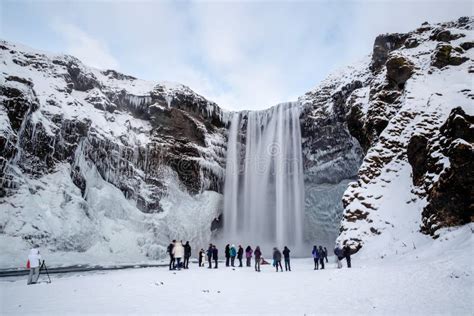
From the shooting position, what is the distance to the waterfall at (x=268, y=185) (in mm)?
41312

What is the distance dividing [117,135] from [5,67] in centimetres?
1239

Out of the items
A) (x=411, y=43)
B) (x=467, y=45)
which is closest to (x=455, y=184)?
(x=467, y=45)

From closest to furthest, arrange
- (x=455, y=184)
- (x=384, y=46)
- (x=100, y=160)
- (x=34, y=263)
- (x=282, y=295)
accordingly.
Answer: (x=282, y=295), (x=34, y=263), (x=455, y=184), (x=100, y=160), (x=384, y=46)

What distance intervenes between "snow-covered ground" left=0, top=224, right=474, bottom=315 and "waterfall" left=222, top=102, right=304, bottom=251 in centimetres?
2815

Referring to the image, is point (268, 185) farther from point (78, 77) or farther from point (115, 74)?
point (78, 77)

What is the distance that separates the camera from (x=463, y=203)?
1636cm

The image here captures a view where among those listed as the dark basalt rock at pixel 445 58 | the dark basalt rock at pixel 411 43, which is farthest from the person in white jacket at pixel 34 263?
the dark basalt rock at pixel 411 43

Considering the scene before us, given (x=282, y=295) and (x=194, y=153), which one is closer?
(x=282, y=295)

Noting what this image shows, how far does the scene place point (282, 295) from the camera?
9742 millimetres

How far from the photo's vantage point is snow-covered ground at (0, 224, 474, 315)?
7.89 metres

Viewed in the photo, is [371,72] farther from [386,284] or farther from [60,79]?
[60,79]

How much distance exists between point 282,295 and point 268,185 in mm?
33855

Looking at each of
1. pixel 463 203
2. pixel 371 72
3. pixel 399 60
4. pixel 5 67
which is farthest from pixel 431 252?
pixel 5 67

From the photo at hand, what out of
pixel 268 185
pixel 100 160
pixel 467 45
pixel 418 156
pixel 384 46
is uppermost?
pixel 384 46
